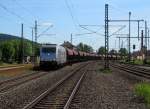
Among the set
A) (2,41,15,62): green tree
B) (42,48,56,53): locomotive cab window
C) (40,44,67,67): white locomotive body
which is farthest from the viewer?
(2,41,15,62): green tree

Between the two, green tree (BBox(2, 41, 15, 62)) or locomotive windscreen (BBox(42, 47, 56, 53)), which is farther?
green tree (BBox(2, 41, 15, 62))

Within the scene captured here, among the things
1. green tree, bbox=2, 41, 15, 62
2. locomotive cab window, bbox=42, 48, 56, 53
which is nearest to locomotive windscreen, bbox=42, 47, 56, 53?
locomotive cab window, bbox=42, 48, 56, 53

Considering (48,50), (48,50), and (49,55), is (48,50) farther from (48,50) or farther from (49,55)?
(49,55)

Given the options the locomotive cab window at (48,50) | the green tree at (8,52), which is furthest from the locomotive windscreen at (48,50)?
the green tree at (8,52)

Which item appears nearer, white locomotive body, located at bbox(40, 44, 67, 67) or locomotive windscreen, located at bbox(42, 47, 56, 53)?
white locomotive body, located at bbox(40, 44, 67, 67)

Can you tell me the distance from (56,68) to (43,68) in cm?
173

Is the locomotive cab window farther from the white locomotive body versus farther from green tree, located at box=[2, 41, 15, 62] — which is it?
green tree, located at box=[2, 41, 15, 62]

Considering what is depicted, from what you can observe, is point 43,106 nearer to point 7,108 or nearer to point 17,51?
point 7,108

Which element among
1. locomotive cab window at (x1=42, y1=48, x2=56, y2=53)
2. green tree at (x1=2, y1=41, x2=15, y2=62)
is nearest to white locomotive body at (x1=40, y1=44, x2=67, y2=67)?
locomotive cab window at (x1=42, y1=48, x2=56, y2=53)

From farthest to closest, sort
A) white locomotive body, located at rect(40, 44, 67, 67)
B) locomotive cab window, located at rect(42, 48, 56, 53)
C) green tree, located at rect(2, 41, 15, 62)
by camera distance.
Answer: green tree, located at rect(2, 41, 15, 62), locomotive cab window, located at rect(42, 48, 56, 53), white locomotive body, located at rect(40, 44, 67, 67)

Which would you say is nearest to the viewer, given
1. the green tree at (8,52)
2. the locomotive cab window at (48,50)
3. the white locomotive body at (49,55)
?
the white locomotive body at (49,55)

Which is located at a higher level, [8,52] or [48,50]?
[8,52]

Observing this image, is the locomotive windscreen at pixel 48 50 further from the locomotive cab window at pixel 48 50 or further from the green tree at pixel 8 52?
the green tree at pixel 8 52

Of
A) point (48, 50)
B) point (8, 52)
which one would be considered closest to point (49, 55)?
point (48, 50)
